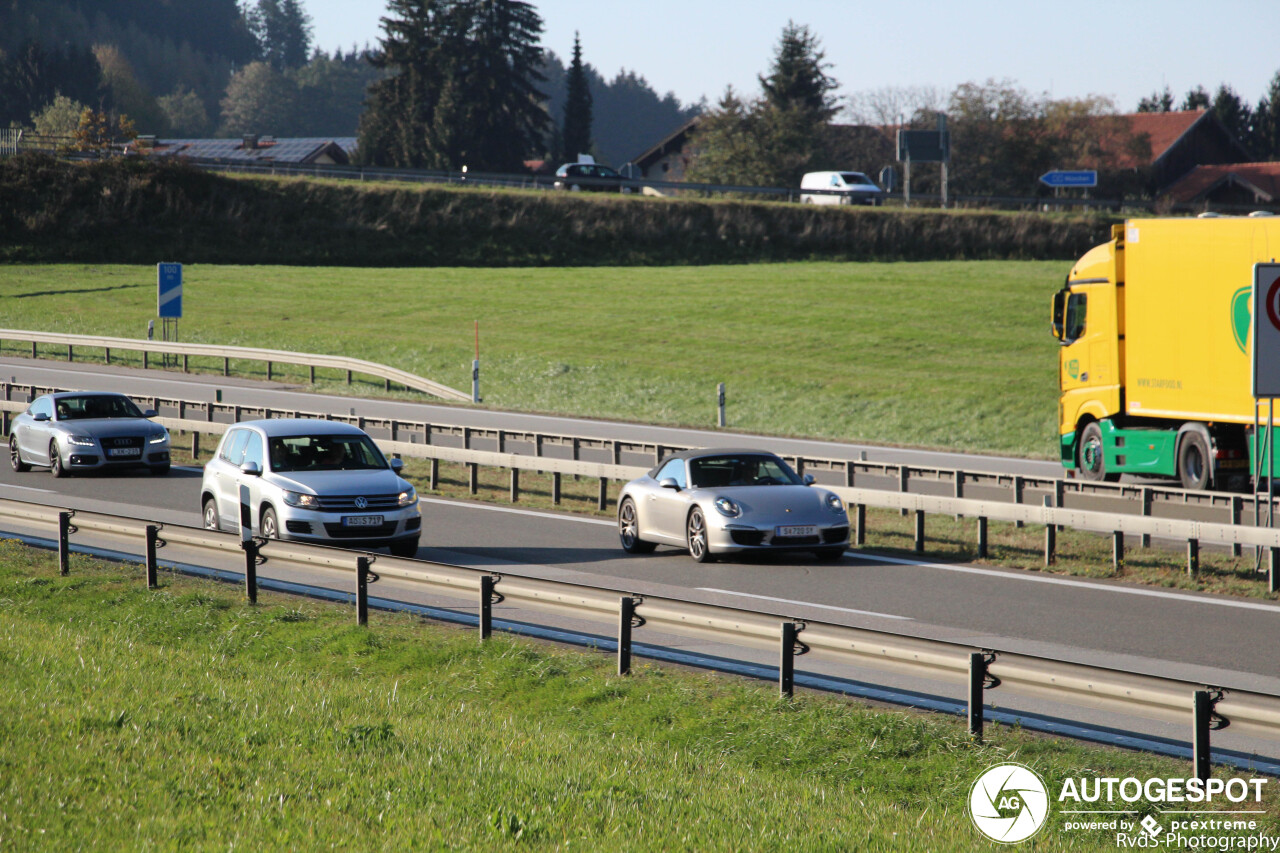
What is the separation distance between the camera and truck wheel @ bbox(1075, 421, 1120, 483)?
22.0 metres

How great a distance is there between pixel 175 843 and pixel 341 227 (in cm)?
6421

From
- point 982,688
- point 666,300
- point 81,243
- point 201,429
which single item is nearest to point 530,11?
point 81,243

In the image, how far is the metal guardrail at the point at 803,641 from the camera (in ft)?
22.2

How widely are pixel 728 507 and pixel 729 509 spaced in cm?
3

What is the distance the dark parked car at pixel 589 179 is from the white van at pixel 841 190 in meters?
9.95

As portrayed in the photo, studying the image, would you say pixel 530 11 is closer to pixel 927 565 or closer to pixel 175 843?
pixel 927 565

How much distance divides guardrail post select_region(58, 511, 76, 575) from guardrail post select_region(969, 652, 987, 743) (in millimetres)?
9545

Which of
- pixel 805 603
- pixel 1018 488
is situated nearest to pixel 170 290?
pixel 1018 488

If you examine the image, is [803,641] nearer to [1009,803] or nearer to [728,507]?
[1009,803]

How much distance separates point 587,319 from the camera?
1903 inches

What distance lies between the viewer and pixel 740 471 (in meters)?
16.1

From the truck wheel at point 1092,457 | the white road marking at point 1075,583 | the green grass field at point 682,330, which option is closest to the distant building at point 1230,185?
the green grass field at point 682,330

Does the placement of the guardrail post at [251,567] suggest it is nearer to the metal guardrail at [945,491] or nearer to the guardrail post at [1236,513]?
the metal guardrail at [945,491]

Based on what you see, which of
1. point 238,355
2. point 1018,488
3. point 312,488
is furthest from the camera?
point 238,355
